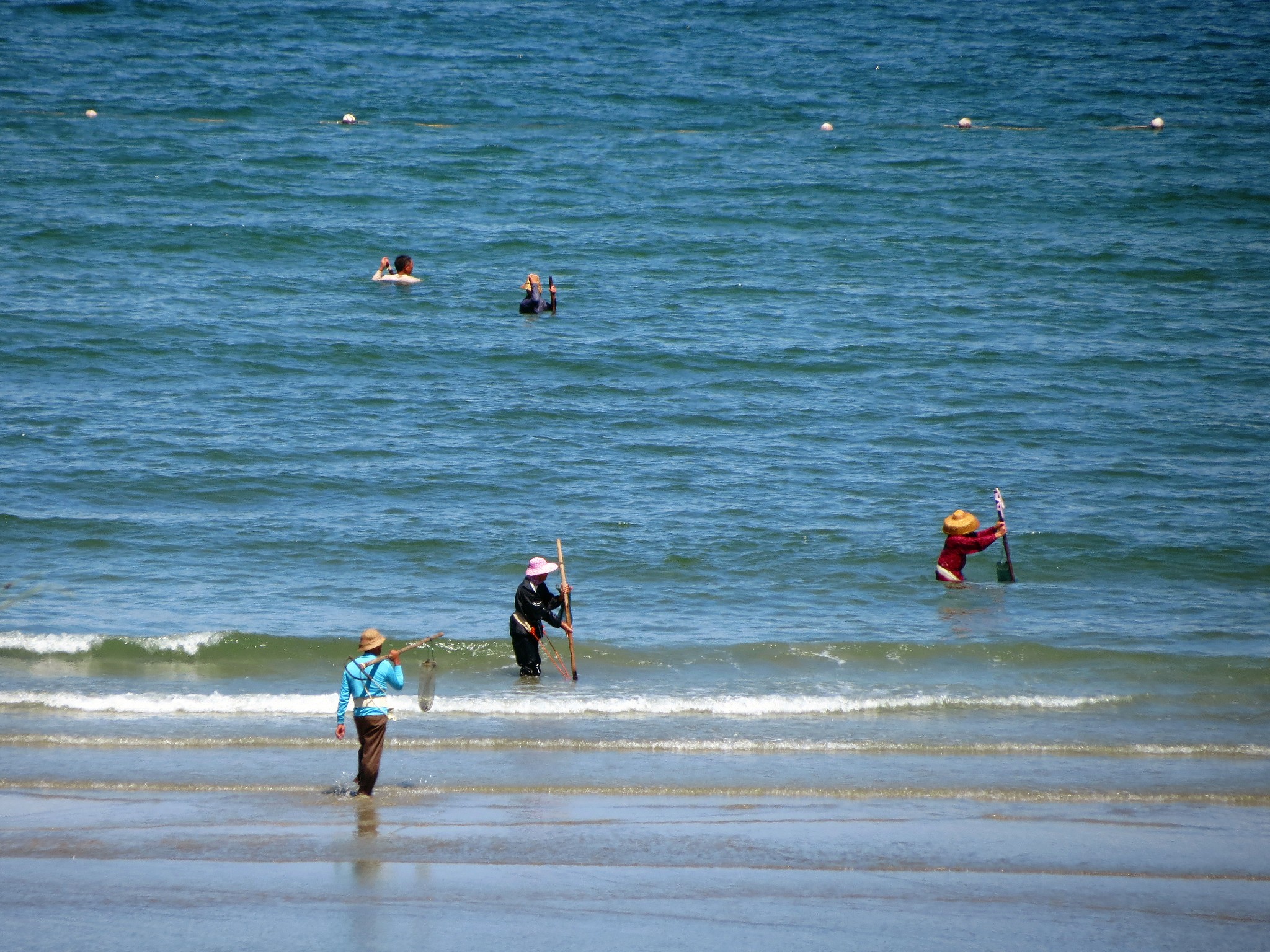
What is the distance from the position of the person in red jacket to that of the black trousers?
5334 millimetres

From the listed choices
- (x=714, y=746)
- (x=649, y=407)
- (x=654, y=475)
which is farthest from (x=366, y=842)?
(x=649, y=407)

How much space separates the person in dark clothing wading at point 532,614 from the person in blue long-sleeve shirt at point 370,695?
3258mm

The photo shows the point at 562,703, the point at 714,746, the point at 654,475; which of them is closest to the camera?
the point at 714,746

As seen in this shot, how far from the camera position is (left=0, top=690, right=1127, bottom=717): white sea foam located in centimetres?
1181

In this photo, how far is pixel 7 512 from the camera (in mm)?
16641

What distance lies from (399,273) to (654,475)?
8954mm

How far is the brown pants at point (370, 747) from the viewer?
934 cm

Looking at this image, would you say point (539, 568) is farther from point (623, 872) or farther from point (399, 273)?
point (399, 273)

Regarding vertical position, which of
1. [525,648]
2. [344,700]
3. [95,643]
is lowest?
[344,700]

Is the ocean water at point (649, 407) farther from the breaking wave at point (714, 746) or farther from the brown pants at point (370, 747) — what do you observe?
the brown pants at point (370, 747)

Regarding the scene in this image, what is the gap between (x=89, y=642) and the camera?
1322cm

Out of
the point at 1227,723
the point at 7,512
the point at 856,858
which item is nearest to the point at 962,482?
the point at 1227,723

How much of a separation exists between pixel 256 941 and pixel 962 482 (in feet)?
42.9

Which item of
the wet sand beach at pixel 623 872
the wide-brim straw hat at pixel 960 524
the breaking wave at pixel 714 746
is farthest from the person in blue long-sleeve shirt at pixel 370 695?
the wide-brim straw hat at pixel 960 524
